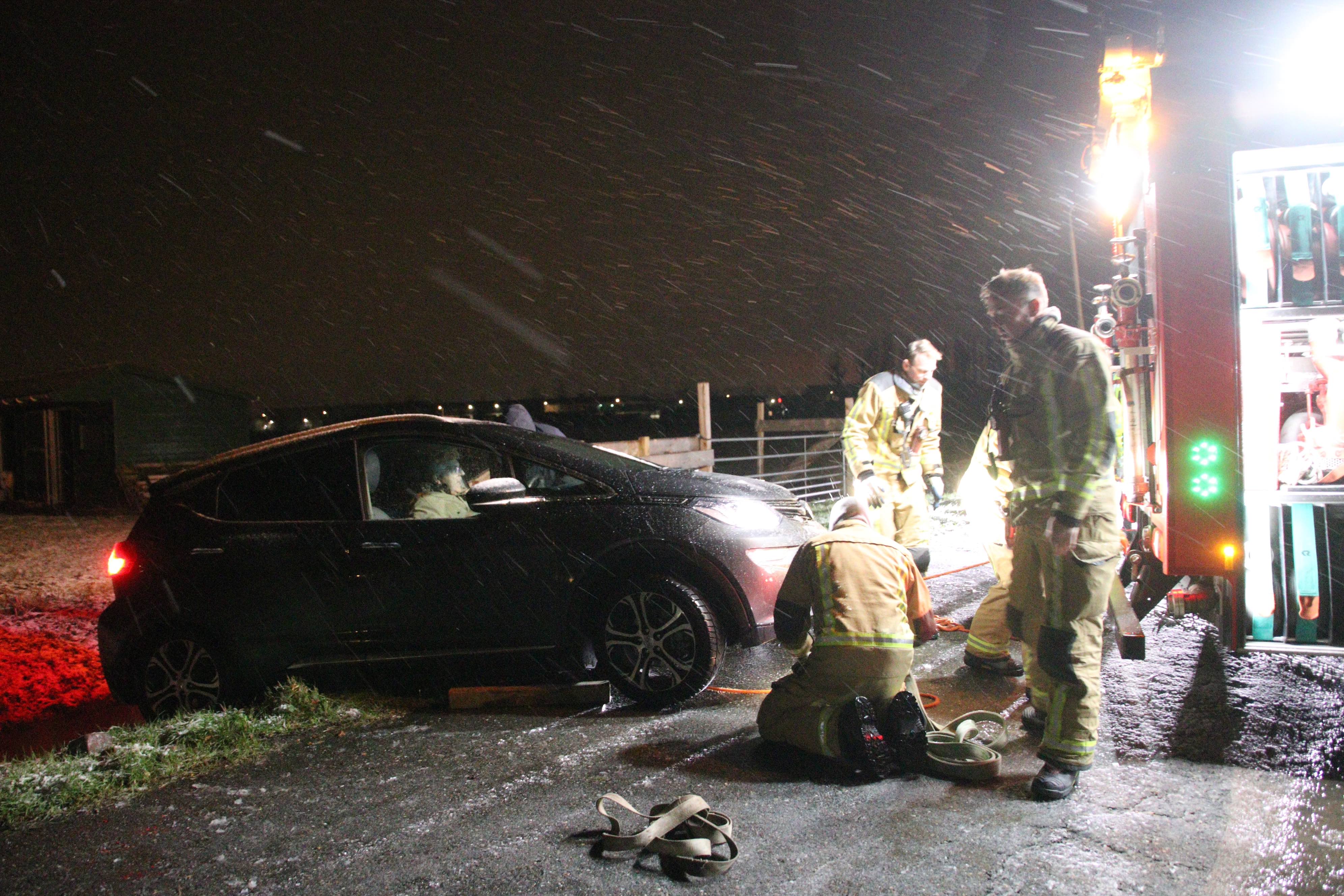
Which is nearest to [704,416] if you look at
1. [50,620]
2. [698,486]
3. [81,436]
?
[698,486]

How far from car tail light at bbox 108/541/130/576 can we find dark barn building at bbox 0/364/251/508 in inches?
691

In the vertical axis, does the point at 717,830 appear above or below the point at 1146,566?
below

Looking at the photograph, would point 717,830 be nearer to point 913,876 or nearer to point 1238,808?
point 913,876

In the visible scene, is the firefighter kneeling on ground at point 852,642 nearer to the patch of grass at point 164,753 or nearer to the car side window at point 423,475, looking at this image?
the car side window at point 423,475

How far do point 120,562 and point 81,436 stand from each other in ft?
65.4

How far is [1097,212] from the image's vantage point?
5570 mm

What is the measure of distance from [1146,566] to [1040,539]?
1.20 m

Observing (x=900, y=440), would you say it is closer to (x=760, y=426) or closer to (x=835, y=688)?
(x=835, y=688)

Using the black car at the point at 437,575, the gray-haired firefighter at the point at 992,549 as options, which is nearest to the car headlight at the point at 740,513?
the black car at the point at 437,575

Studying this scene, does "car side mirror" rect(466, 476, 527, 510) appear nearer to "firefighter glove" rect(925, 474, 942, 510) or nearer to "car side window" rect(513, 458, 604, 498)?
"car side window" rect(513, 458, 604, 498)

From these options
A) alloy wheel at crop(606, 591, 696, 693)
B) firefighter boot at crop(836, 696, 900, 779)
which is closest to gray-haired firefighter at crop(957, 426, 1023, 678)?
firefighter boot at crop(836, 696, 900, 779)

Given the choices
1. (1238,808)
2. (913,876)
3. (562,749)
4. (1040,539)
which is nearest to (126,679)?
(562,749)

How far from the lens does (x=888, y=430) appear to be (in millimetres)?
6234

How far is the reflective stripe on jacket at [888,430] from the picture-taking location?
20.3ft
